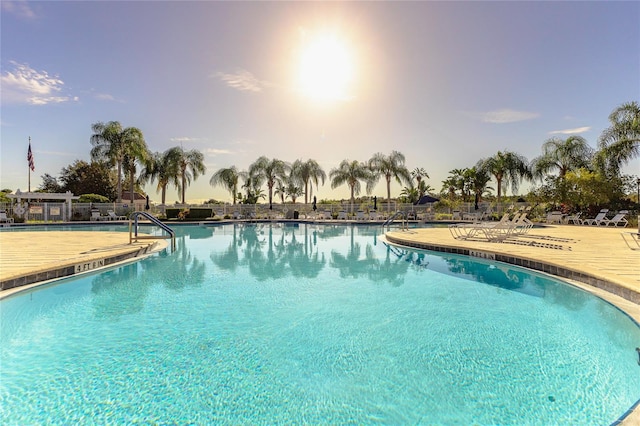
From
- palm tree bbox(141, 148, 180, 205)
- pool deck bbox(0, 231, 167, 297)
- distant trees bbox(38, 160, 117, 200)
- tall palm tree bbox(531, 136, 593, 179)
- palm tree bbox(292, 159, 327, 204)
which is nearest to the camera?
pool deck bbox(0, 231, 167, 297)

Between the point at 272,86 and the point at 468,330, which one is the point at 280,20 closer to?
the point at 272,86

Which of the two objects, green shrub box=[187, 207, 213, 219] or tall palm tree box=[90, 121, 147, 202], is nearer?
green shrub box=[187, 207, 213, 219]

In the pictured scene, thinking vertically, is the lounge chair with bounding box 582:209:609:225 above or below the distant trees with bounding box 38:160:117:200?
below

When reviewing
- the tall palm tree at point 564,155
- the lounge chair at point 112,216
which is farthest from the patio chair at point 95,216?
the tall palm tree at point 564,155

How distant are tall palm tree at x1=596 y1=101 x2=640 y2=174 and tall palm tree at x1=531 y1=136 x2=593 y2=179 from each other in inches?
233

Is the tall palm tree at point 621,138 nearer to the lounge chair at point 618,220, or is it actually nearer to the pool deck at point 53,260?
the lounge chair at point 618,220

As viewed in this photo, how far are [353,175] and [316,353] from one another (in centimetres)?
2844

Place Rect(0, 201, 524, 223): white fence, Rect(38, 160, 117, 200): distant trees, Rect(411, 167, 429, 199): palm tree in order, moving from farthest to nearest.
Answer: Rect(38, 160, 117, 200): distant trees < Rect(411, 167, 429, 199): palm tree < Rect(0, 201, 524, 223): white fence

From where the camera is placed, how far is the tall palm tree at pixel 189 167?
101 feet

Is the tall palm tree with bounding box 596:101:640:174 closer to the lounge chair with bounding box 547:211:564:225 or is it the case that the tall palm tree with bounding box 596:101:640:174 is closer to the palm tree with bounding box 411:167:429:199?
the lounge chair with bounding box 547:211:564:225

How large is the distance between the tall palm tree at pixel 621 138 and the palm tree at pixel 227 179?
29758 mm

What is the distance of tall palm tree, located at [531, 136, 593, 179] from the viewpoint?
22.5m

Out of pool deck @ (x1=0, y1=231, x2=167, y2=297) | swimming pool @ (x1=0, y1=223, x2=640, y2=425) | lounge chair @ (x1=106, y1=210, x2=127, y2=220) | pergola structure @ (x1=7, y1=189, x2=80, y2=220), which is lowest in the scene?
swimming pool @ (x1=0, y1=223, x2=640, y2=425)

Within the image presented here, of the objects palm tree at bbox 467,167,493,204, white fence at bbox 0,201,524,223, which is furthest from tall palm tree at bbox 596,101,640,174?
palm tree at bbox 467,167,493,204
